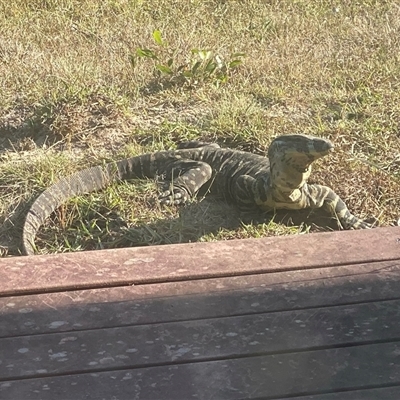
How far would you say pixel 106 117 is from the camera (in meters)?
6.54

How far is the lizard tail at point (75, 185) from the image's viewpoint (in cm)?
512

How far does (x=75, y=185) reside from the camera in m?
5.53

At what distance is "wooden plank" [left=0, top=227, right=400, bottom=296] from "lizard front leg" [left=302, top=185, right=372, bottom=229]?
5.79ft

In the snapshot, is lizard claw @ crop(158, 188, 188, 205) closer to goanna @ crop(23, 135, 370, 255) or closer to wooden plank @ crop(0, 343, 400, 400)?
goanna @ crop(23, 135, 370, 255)

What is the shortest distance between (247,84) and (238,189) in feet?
6.03

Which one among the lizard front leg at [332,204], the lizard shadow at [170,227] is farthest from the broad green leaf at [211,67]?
the lizard front leg at [332,204]

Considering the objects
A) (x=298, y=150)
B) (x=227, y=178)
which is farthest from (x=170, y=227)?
(x=298, y=150)

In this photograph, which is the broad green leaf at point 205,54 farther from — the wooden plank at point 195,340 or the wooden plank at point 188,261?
the wooden plank at point 195,340

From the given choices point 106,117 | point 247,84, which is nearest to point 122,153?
point 106,117

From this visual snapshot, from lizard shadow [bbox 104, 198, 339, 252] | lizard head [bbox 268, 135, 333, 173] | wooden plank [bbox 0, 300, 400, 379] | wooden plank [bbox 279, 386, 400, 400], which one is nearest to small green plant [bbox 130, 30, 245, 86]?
lizard shadow [bbox 104, 198, 339, 252]

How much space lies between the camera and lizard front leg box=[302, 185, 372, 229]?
5367 mm

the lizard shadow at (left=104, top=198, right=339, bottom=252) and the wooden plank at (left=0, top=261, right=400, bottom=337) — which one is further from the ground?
the wooden plank at (left=0, top=261, right=400, bottom=337)

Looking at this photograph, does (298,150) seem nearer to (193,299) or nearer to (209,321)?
(193,299)

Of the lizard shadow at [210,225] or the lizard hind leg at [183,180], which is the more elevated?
the lizard hind leg at [183,180]
